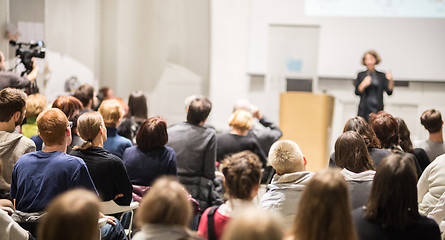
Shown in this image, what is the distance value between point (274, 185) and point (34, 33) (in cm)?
524

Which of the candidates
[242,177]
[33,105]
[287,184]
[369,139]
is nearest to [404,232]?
[242,177]

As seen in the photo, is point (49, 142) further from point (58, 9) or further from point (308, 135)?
point (58, 9)

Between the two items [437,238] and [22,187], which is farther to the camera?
[22,187]

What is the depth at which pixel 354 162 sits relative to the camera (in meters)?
2.91

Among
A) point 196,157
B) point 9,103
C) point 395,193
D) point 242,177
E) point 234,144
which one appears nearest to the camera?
point 395,193

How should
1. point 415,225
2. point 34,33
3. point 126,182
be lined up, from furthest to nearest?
point 34,33 → point 126,182 → point 415,225

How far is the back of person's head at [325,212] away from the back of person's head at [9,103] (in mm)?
2117

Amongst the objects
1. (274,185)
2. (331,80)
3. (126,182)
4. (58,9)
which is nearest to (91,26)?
(58,9)

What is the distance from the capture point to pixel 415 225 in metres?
2.03

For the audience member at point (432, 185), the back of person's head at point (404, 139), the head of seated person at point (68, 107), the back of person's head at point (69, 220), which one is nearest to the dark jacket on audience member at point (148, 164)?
the head of seated person at point (68, 107)

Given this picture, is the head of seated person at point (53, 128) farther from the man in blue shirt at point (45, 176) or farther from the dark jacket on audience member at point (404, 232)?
the dark jacket on audience member at point (404, 232)

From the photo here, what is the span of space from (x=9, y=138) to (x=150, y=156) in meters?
0.89

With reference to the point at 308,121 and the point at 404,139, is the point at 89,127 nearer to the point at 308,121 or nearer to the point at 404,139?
the point at 404,139

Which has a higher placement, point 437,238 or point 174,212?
point 174,212
